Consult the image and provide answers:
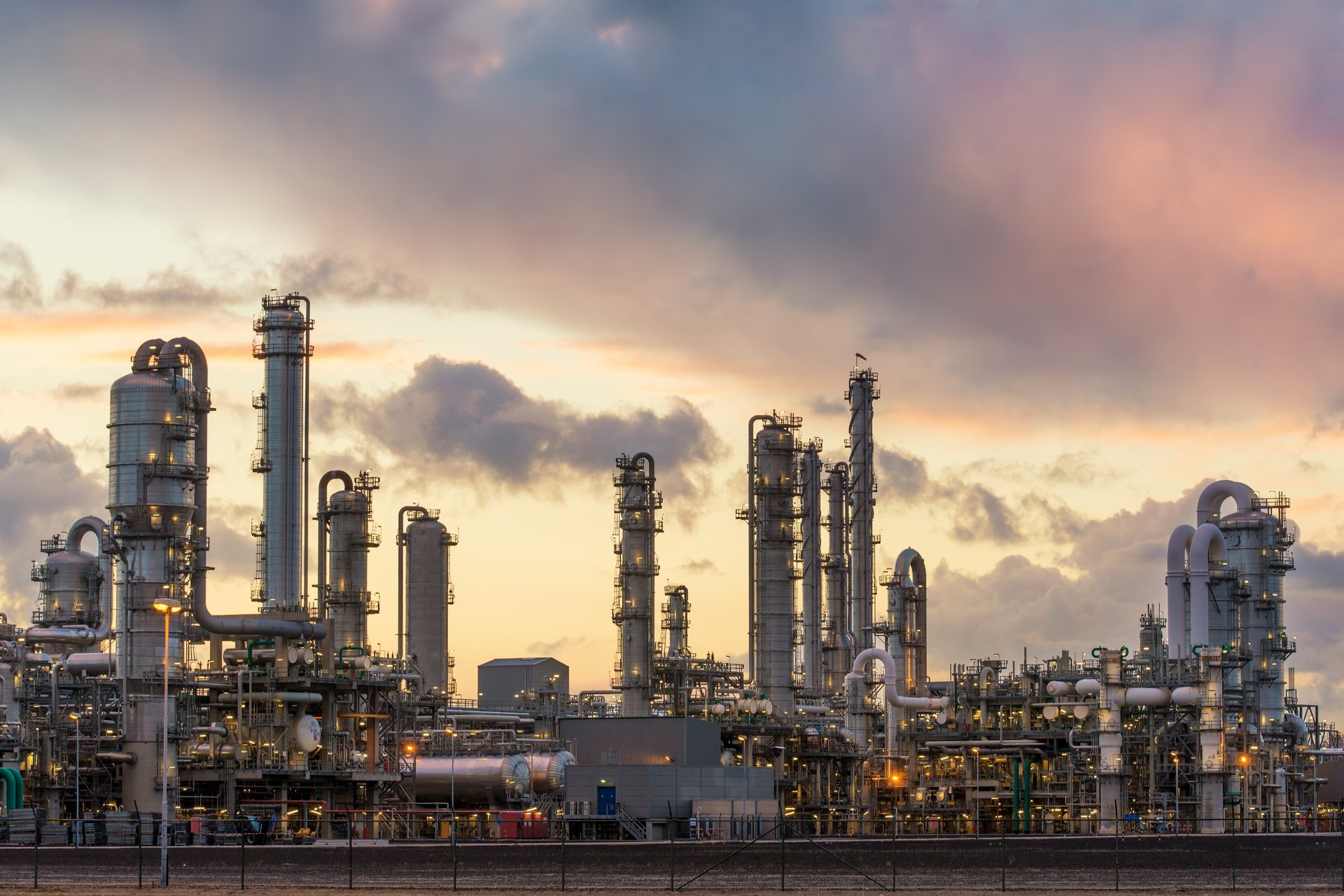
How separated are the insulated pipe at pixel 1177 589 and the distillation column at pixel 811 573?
22.6m

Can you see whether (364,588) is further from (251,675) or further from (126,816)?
(126,816)

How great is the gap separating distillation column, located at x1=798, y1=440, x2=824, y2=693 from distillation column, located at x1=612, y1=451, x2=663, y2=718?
13235mm

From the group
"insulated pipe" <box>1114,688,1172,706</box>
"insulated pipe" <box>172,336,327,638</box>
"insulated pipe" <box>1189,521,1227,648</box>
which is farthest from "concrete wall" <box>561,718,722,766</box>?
"insulated pipe" <box>1189,521,1227,648</box>

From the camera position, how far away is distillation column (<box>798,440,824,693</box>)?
385ft

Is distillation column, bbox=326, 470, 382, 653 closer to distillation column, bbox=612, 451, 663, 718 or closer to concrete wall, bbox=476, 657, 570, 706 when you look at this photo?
distillation column, bbox=612, 451, 663, 718

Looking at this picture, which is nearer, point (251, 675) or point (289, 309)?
point (251, 675)

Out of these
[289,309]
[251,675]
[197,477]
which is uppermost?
[289,309]

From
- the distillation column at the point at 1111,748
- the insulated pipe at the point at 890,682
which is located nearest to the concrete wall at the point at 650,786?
the distillation column at the point at 1111,748

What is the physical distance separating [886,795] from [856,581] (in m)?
16.7

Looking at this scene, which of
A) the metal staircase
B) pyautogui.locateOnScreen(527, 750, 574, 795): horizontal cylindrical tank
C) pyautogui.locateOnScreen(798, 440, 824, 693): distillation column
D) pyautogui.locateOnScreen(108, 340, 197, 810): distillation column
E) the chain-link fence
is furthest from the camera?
pyautogui.locateOnScreen(798, 440, 824, 693): distillation column

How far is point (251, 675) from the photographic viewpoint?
8388cm

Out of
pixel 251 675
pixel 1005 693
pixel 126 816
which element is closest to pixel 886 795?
pixel 1005 693

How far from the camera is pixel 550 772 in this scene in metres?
87.0

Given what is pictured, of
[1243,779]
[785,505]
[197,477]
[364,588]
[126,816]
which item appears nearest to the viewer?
[126,816]
